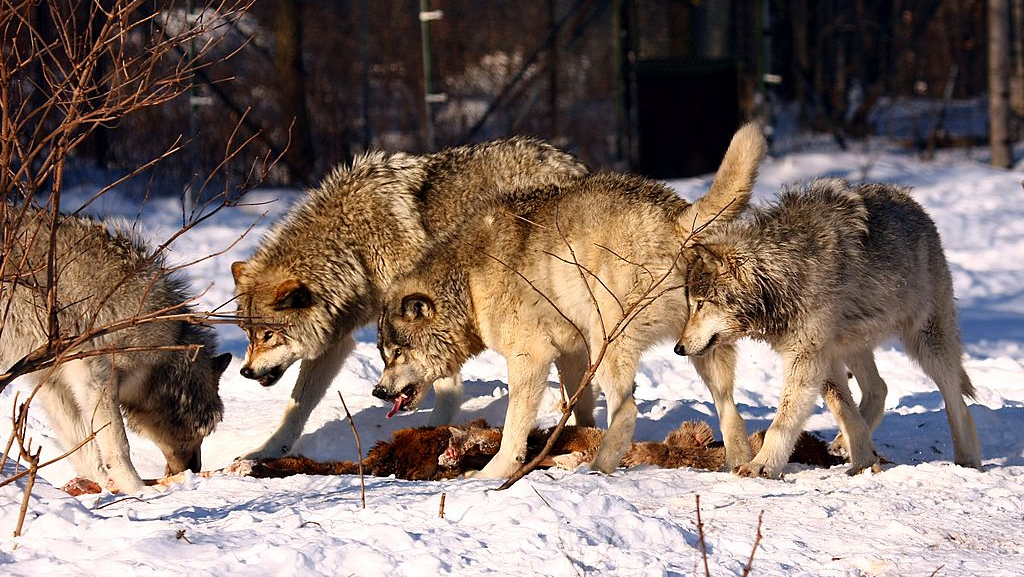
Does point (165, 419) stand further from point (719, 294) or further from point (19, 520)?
point (719, 294)

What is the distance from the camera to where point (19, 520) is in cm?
362

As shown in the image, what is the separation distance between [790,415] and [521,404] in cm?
126

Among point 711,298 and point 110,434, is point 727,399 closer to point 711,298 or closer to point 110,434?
point 711,298

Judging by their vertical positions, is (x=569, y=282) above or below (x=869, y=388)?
above

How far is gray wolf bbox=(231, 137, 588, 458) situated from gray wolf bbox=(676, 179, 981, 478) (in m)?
1.39

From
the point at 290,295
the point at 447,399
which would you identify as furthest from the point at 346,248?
the point at 447,399

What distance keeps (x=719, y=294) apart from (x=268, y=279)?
259cm

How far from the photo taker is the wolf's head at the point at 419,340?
227 inches

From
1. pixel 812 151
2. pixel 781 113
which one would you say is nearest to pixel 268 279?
pixel 812 151

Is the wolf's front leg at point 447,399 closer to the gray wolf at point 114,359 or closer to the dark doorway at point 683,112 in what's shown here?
the gray wolf at point 114,359

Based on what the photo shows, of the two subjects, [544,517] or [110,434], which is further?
[110,434]

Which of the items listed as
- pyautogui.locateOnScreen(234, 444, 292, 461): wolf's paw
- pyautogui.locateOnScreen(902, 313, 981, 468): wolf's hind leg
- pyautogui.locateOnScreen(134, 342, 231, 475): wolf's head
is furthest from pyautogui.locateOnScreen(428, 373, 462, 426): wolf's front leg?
pyautogui.locateOnScreen(902, 313, 981, 468): wolf's hind leg

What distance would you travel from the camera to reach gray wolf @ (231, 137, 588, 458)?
629cm

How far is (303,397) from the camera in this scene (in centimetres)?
645
